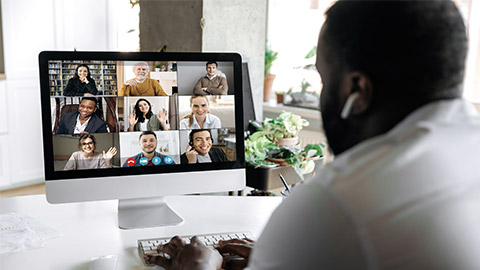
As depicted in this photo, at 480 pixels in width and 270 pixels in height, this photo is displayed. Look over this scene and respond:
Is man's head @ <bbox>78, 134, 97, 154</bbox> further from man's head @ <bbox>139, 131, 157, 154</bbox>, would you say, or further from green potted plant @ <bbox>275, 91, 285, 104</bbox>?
green potted plant @ <bbox>275, 91, 285, 104</bbox>

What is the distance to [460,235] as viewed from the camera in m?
0.60

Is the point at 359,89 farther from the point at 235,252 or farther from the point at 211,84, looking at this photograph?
the point at 211,84

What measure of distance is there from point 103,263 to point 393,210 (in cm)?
79

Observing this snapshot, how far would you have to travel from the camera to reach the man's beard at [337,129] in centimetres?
74

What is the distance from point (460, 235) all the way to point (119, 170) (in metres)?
1.05

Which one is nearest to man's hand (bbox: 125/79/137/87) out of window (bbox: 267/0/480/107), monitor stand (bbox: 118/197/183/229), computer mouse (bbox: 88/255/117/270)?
monitor stand (bbox: 118/197/183/229)

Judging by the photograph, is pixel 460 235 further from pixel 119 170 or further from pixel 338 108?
pixel 119 170

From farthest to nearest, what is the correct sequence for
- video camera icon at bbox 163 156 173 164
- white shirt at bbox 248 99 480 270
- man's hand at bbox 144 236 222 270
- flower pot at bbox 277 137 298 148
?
flower pot at bbox 277 137 298 148, video camera icon at bbox 163 156 173 164, man's hand at bbox 144 236 222 270, white shirt at bbox 248 99 480 270

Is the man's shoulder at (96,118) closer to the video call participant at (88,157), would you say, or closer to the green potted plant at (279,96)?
the video call participant at (88,157)

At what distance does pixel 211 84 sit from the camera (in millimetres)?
1527

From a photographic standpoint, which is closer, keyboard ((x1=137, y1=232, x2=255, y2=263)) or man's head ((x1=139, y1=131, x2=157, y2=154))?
keyboard ((x1=137, y1=232, x2=255, y2=263))

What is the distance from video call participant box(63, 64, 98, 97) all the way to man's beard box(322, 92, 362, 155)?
0.82 m

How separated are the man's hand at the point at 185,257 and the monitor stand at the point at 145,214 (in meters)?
0.25

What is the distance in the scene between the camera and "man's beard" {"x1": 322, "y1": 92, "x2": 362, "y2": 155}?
2.44 feet
